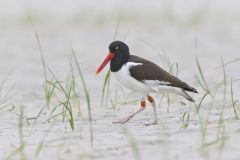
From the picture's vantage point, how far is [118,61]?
6871mm

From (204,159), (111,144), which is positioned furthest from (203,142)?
(111,144)

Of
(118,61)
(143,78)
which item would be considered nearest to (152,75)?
(143,78)

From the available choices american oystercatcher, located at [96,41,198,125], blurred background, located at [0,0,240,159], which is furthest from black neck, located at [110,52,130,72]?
blurred background, located at [0,0,240,159]

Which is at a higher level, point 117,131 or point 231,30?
point 231,30

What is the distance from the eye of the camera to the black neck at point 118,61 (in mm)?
6844

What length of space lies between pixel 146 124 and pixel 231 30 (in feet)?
25.0

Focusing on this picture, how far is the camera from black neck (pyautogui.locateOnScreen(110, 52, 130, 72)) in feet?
22.5

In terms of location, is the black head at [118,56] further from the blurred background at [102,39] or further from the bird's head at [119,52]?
the blurred background at [102,39]

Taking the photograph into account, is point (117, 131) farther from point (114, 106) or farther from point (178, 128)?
point (114, 106)

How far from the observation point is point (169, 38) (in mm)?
13055

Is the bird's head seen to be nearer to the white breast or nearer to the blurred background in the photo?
the white breast

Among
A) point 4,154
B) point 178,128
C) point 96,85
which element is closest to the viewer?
point 4,154

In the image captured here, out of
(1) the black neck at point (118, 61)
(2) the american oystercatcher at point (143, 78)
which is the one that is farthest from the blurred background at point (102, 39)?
(1) the black neck at point (118, 61)

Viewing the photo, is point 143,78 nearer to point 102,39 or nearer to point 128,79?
point 128,79
